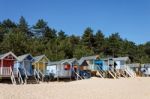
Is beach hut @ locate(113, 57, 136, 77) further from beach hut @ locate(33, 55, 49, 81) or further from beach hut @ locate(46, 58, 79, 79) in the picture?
beach hut @ locate(33, 55, 49, 81)

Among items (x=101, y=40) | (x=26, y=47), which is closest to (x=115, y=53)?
(x=101, y=40)

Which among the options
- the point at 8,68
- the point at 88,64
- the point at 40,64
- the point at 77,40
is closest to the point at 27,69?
the point at 40,64

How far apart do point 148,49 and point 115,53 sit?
2619 centimetres

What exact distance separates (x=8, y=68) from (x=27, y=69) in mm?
4235

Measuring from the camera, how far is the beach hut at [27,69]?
41181mm

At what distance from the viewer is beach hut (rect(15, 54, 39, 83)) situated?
41181mm

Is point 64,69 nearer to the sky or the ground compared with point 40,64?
nearer to the ground

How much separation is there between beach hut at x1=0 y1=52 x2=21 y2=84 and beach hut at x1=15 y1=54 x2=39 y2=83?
1153 mm

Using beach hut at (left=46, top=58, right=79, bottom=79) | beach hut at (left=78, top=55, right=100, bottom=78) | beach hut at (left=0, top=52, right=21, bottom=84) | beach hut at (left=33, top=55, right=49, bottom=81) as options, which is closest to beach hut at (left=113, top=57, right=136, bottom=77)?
beach hut at (left=78, top=55, right=100, bottom=78)

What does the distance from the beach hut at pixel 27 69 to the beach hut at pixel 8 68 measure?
1.15m

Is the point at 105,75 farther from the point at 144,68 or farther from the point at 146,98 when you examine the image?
the point at 146,98

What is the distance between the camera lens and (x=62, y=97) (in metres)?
22.2

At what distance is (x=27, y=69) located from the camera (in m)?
42.6

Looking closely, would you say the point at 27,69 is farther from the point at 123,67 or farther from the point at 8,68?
the point at 123,67
